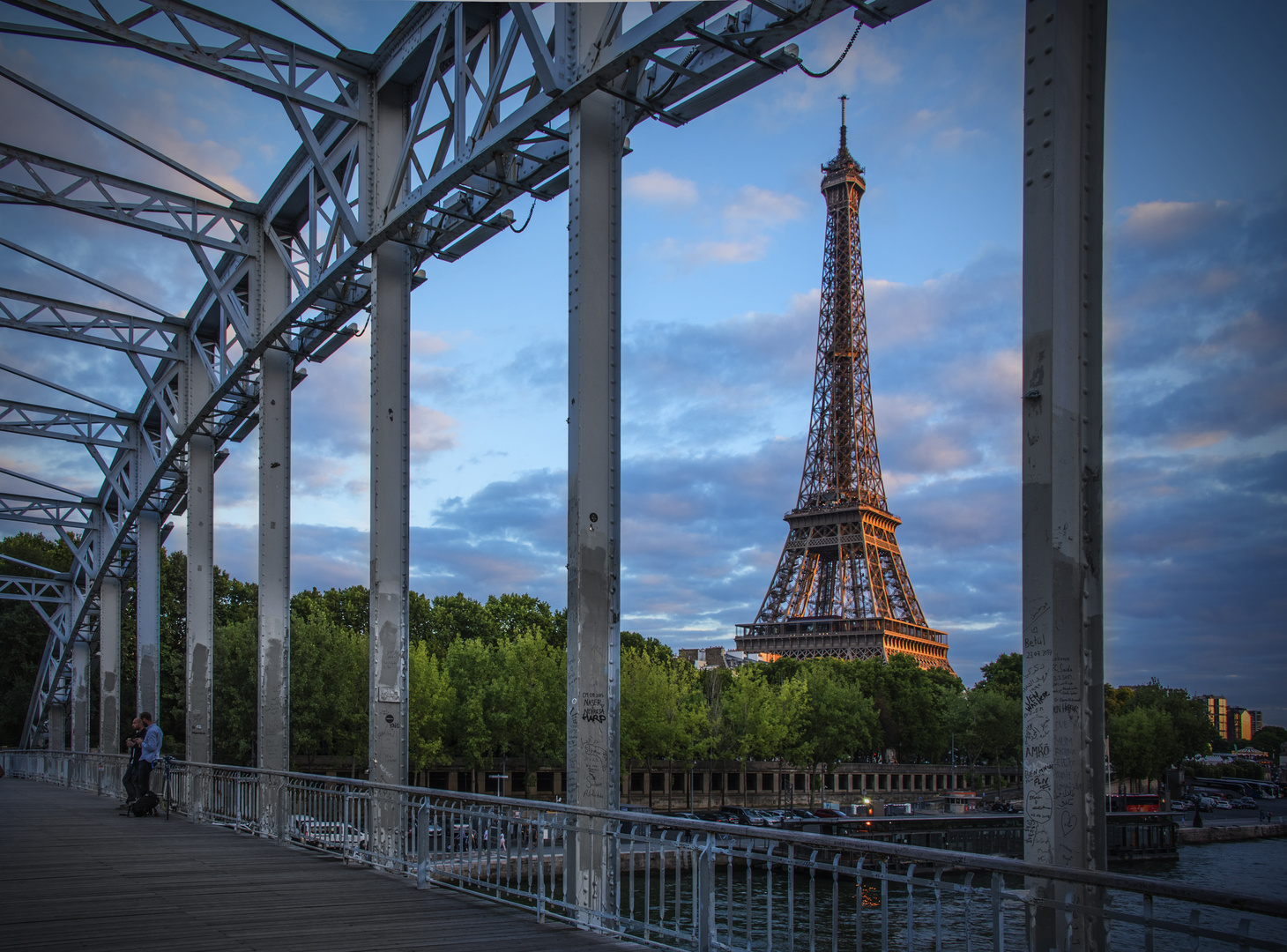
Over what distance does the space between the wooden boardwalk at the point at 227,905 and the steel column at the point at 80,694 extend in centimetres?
2379

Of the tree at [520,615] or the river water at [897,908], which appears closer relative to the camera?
the river water at [897,908]

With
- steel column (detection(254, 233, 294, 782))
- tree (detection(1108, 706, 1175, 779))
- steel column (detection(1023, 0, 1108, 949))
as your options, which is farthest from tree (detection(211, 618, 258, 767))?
tree (detection(1108, 706, 1175, 779))

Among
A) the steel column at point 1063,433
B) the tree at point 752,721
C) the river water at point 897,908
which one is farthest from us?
the tree at point 752,721

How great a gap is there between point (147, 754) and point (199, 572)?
4689 mm

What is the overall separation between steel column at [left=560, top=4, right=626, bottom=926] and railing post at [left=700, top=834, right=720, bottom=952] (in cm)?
207

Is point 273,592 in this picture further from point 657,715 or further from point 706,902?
point 657,715

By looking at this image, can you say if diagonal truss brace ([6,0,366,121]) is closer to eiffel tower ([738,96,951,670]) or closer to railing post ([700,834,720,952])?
railing post ([700,834,720,952])

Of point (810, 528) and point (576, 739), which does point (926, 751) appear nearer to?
point (810, 528)

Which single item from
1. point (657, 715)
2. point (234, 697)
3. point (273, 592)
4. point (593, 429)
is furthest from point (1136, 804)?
point (593, 429)

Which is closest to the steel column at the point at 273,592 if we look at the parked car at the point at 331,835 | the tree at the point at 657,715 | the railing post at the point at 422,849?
the parked car at the point at 331,835

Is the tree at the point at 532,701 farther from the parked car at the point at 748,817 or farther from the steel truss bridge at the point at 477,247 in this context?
the steel truss bridge at the point at 477,247

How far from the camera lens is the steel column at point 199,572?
67.9 feet

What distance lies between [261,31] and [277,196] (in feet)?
13.9

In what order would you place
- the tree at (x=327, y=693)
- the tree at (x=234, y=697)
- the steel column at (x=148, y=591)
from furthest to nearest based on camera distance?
1. the tree at (x=327, y=693)
2. the tree at (x=234, y=697)
3. the steel column at (x=148, y=591)
